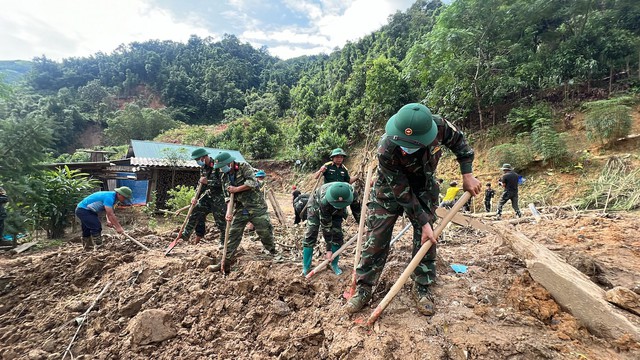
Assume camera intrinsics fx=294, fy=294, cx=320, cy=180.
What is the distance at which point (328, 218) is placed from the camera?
389 centimetres

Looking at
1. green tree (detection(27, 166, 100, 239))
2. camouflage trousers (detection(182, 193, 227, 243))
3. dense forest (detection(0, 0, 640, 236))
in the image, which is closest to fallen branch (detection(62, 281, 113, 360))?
camouflage trousers (detection(182, 193, 227, 243))

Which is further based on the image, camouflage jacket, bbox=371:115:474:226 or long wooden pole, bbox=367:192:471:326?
camouflage jacket, bbox=371:115:474:226

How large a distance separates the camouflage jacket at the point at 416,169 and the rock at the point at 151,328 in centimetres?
240

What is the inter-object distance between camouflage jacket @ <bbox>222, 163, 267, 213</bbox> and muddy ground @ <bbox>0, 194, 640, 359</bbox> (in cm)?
82

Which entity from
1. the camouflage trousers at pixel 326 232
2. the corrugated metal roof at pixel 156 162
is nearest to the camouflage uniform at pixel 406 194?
the camouflage trousers at pixel 326 232

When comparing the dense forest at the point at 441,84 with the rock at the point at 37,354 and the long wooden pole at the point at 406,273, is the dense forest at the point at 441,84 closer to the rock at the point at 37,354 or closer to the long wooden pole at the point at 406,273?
the rock at the point at 37,354

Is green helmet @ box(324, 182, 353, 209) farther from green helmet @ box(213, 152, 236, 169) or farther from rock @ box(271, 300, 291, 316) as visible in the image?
green helmet @ box(213, 152, 236, 169)

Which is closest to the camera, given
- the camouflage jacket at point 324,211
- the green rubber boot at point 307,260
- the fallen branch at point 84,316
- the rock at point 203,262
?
the fallen branch at point 84,316

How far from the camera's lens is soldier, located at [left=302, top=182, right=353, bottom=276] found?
3.61m

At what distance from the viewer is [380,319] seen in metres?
2.48

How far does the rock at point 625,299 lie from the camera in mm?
2145

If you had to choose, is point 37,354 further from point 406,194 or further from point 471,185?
point 471,185

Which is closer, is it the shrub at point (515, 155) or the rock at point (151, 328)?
the rock at point (151, 328)

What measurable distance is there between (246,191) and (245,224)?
0.51 meters
